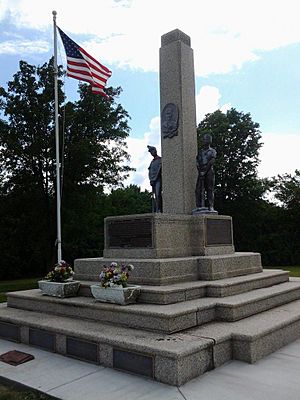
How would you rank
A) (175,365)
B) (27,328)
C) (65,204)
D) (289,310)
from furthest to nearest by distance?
(65,204), (289,310), (27,328), (175,365)

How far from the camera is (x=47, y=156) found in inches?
728

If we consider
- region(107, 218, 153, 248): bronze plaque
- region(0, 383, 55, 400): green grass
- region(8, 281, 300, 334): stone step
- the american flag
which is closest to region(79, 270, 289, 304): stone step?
region(8, 281, 300, 334): stone step

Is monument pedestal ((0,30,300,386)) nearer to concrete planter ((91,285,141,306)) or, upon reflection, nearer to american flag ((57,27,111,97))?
concrete planter ((91,285,141,306))

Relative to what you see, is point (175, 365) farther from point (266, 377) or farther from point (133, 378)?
point (266, 377)

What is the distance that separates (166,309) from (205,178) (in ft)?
13.5

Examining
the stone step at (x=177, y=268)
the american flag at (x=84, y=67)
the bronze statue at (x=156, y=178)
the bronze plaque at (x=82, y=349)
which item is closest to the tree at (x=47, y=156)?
the american flag at (x=84, y=67)

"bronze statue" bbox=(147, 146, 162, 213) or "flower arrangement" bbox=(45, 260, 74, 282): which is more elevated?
"bronze statue" bbox=(147, 146, 162, 213)

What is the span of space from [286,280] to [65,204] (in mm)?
12847

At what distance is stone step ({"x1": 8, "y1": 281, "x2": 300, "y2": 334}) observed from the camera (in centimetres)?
514

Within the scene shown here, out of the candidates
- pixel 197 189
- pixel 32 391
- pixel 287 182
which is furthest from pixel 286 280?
pixel 287 182

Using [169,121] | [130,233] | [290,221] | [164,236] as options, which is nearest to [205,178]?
[169,121]

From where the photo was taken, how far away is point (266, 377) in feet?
14.0

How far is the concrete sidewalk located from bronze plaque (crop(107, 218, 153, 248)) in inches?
110

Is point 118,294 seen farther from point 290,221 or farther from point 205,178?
point 290,221
